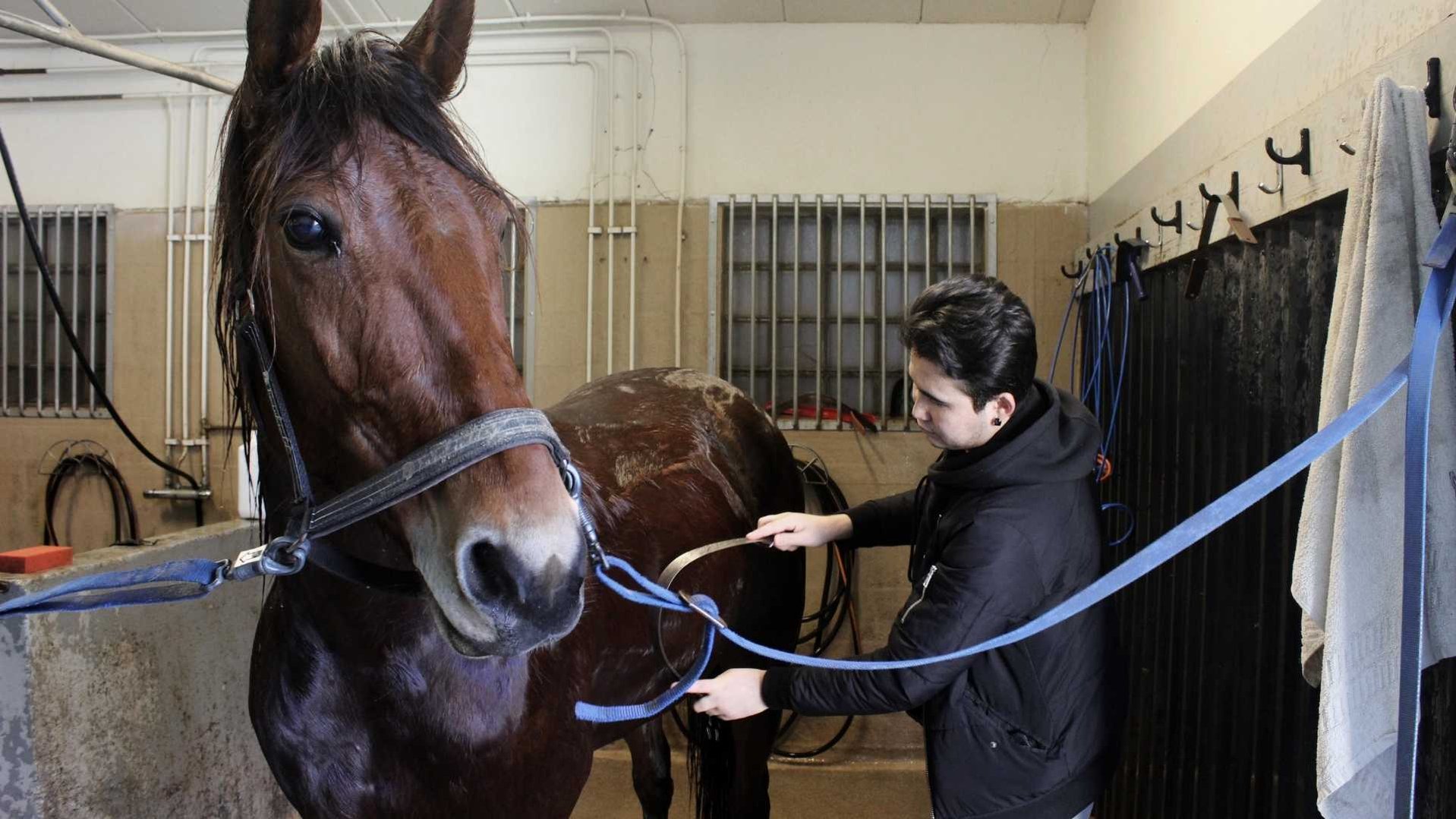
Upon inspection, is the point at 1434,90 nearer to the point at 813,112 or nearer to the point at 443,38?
the point at 443,38

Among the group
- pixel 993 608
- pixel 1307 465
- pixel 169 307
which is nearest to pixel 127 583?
pixel 993 608

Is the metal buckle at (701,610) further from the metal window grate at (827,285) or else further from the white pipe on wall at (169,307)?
the white pipe on wall at (169,307)

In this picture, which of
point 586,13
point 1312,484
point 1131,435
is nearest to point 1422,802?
point 1312,484

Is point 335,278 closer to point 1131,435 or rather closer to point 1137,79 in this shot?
point 1131,435

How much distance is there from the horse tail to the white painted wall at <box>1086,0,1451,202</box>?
2023 millimetres

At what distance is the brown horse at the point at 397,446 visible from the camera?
868 millimetres

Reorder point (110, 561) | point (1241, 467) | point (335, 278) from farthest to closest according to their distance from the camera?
point (110, 561)
point (1241, 467)
point (335, 278)

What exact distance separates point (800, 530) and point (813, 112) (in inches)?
105

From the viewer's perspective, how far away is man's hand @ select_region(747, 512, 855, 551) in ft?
5.19

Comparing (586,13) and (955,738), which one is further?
(586,13)

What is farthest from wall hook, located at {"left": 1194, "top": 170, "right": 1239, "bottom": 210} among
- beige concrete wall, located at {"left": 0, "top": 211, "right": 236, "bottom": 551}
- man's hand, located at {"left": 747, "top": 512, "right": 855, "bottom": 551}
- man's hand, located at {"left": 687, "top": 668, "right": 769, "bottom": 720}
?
beige concrete wall, located at {"left": 0, "top": 211, "right": 236, "bottom": 551}

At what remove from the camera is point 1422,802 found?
1129mm

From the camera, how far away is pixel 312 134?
98cm

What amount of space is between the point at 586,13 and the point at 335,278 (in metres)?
3.26
